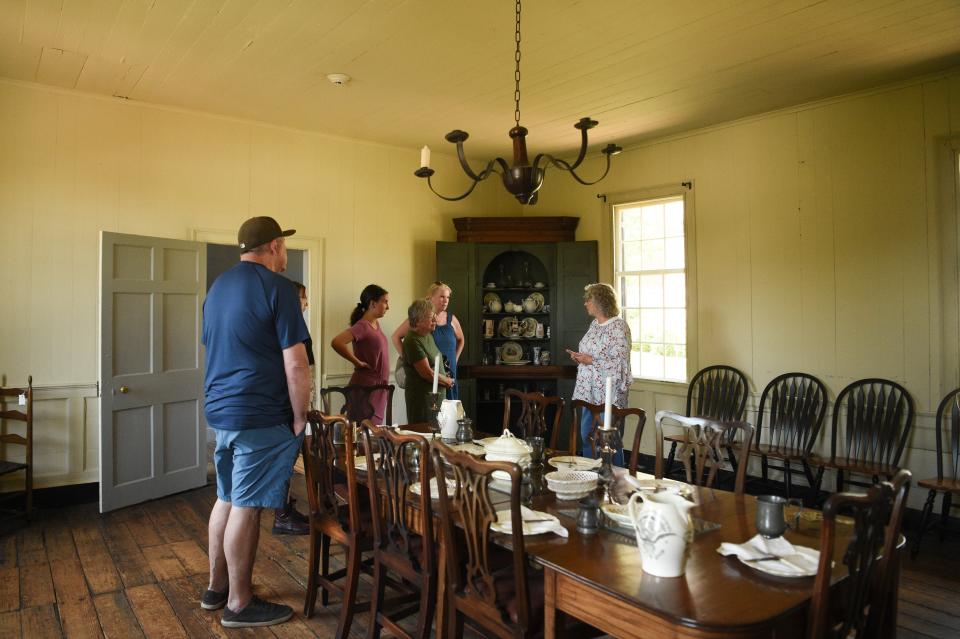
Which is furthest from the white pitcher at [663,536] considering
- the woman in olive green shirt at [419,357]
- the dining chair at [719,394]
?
the dining chair at [719,394]

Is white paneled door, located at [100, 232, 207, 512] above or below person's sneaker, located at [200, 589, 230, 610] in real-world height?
above

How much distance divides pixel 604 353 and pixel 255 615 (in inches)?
102

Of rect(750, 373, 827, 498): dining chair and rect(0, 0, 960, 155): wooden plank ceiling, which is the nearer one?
rect(0, 0, 960, 155): wooden plank ceiling

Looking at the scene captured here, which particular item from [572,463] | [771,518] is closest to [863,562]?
[771,518]

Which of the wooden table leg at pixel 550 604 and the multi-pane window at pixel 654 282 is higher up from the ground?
the multi-pane window at pixel 654 282

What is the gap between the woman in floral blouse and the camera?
14.2 ft

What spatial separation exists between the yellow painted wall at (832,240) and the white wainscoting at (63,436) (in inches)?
176

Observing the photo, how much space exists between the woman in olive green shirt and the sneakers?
95 centimetres

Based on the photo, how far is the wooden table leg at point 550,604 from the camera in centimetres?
177

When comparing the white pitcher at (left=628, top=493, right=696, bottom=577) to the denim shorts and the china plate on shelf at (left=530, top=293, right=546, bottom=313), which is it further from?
the china plate on shelf at (left=530, top=293, right=546, bottom=313)

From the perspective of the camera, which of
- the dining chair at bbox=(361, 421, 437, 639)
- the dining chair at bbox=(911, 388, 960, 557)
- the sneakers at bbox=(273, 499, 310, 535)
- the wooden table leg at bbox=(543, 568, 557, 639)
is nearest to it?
the wooden table leg at bbox=(543, 568, 557, 639)

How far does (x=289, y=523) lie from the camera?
13.4 feet

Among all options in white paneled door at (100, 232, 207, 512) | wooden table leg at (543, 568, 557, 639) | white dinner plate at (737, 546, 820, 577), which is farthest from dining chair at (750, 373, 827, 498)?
white paneled door at (100, 232, 207, 512)

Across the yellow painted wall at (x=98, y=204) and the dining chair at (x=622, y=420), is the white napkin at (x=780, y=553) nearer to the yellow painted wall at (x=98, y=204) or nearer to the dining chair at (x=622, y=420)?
the dining chair at (x=622, y=420)
